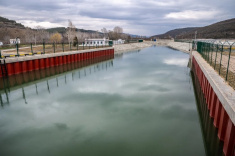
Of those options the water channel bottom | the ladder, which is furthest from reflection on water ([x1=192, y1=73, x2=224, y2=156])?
the ladder

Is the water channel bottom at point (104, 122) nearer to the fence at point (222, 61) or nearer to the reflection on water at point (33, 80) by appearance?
the reflection on water at point (33, 80)

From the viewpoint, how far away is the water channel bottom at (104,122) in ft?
32.3

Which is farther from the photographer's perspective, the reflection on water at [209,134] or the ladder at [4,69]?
the ladder at [4,69]

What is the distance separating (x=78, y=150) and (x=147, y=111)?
6.75m

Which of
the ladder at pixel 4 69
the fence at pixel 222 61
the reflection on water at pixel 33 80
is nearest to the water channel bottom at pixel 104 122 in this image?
the reflection on water at pixel 33 80

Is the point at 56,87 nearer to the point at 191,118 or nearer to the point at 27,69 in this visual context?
the point at 27,69

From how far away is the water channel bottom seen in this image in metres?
9.84

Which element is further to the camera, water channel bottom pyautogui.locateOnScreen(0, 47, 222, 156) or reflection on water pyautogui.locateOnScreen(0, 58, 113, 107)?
reflection on water pyautogui.locateOnScreen(0, 58, 113, 107)

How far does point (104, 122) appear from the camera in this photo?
41.7ft

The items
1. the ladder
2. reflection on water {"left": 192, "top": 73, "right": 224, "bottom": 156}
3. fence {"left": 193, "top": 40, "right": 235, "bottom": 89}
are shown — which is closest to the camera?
reflection on water {"left": 192, "top": 73, "right": 224, "bottom": 156}

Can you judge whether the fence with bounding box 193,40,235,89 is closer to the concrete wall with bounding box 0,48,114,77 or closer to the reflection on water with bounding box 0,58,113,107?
the reflection on water with bounding box 0,58,113,107

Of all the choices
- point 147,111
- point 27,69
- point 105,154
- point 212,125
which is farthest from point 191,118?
point 27,69

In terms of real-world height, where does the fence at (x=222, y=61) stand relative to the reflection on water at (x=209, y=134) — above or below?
above

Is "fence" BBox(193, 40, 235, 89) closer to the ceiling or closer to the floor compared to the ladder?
closer to the ceiling
